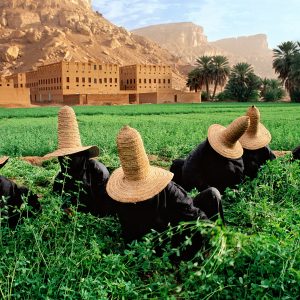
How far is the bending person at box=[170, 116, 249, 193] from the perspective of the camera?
5.40 meters

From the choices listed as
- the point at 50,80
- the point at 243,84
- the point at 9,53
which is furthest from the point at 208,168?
the point at 9,53

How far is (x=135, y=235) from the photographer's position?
418 centimetres

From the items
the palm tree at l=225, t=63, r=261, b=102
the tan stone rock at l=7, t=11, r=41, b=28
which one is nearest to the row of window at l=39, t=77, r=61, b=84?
the palm tree at l=225, t=63, r=261, b=102

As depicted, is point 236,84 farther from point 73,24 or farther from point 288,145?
point 73,24

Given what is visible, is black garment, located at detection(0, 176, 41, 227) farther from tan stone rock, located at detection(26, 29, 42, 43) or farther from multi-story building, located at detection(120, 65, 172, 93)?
tan stone rock, located at detection(26, 29, 42, 43)

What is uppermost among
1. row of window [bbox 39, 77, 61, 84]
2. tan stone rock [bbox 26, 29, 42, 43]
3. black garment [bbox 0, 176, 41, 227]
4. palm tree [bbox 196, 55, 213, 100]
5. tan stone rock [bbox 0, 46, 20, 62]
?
tan stone rock [bbox 26, 29, 42, 43]

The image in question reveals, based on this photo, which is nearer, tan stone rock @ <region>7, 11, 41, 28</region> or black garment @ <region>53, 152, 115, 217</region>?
black garment @ <region>53, 152, 115, 217</region>

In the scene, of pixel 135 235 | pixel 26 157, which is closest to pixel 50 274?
pixel 135 235

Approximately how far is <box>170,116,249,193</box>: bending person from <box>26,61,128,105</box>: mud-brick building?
47.4 meters

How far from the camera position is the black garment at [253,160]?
21.5 feet

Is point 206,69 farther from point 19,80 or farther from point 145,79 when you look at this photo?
point 19,80

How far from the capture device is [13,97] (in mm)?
47062

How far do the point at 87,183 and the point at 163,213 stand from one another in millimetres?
1459

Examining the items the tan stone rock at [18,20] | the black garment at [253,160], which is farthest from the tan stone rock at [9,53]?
the black garment at [253,160]
